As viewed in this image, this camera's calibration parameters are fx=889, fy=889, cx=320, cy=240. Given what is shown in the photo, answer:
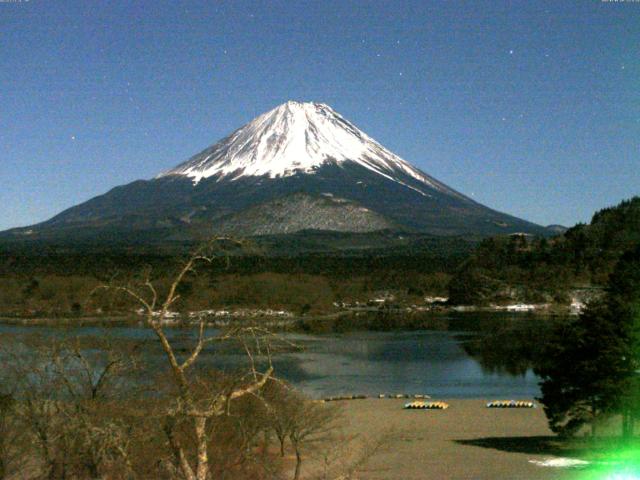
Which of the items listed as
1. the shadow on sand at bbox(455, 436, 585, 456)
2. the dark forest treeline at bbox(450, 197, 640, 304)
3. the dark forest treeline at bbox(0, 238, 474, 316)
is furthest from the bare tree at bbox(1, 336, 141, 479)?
the dark forest treeline at bbox(450, 197, 640, 304)

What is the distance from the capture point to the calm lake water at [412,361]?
36503 mm

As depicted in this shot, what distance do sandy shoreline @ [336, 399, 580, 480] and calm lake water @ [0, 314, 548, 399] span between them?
160 inches

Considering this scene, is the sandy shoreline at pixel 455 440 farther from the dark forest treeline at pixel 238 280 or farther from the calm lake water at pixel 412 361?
the dark forest treeline at pixel 238 280

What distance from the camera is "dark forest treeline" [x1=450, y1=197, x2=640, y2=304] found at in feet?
308

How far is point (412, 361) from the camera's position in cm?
4672

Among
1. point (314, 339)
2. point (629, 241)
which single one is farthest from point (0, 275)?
point (629, 241)

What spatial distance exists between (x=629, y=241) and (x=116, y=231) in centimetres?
9673

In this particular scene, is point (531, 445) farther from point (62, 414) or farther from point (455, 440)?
point (62, 414)

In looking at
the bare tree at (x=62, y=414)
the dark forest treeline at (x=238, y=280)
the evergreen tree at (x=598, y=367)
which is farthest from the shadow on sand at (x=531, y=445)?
the dark forest treeline at (x=238, y=280)

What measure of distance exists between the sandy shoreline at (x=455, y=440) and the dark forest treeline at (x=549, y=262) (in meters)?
62.6

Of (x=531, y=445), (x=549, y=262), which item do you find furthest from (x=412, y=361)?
(x=549, y=262)

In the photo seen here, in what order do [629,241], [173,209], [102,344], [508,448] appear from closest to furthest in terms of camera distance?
1. [102,344]
2. [508,448]
3. [629,241]
4. [173,209]

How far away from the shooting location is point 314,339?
58688mm

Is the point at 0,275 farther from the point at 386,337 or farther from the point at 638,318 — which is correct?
the point at 638,318
